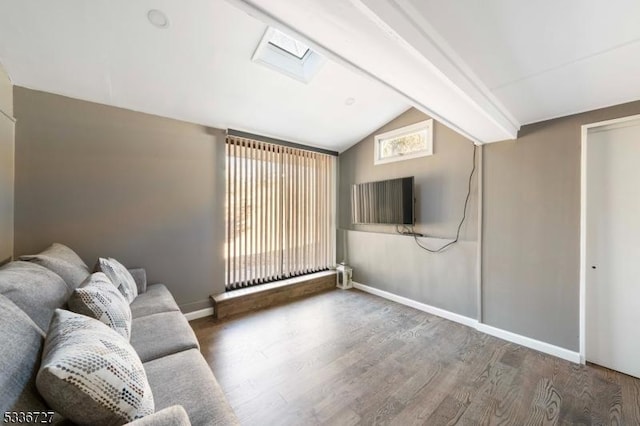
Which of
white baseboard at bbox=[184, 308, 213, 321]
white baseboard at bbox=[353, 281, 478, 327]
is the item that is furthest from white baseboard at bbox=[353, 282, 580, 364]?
white baseboard at bbox=[184, 308, 213, 321]

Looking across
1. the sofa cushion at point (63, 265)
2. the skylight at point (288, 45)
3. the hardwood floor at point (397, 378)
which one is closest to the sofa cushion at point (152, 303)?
the sofa cushion at point (63, 265)

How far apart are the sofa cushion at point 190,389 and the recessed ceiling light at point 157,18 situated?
230 centimetres

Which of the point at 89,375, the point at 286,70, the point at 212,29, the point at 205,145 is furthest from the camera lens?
the point at 205,145

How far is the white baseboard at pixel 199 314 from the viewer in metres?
2.90

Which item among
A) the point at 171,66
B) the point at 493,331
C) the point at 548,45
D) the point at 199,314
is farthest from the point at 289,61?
the point at 493,331

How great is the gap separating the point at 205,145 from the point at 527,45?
320cm

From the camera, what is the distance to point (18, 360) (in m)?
0.76

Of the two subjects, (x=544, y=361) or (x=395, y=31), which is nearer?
(x=395, y=31)

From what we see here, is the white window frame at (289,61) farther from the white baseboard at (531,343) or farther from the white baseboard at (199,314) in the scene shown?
the white baseboard at (531,343)

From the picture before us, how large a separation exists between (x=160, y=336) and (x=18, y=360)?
0.90m

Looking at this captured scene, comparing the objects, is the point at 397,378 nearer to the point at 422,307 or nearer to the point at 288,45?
the point at 422,307

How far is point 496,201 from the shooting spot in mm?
2592

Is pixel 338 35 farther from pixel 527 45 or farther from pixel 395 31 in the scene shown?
pixel 527 45

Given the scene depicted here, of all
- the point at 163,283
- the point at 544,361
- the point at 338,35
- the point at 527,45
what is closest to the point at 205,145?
the point at 163,283
